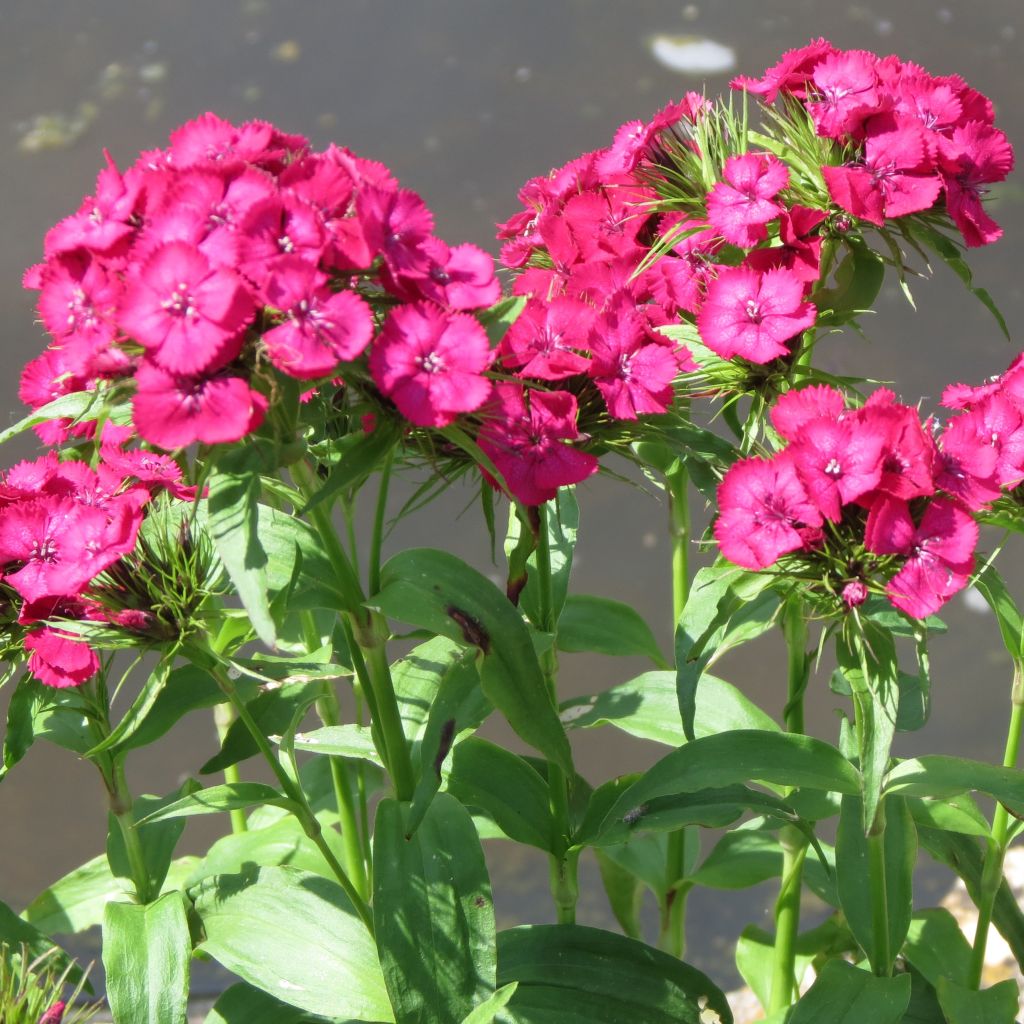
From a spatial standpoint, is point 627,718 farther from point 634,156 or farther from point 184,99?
point 184,99

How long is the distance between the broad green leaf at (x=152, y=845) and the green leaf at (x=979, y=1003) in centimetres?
85

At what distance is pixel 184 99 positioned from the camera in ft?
10.3

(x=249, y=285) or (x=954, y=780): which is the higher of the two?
(x=249, y=285)

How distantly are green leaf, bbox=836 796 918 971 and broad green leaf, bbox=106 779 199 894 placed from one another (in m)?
0.70

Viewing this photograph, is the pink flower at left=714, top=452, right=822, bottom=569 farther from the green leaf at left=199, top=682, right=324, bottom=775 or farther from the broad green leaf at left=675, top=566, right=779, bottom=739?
the green leaf at left=199, top=682, right=324, bottom=775

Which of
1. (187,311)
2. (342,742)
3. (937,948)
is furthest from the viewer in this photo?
(937,948)

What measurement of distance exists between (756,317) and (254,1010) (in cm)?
89

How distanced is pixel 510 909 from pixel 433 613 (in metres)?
1.40

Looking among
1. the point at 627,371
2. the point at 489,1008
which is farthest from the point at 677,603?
the point at 489,1008

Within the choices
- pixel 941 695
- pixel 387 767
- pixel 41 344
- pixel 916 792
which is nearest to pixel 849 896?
pixel 916 792

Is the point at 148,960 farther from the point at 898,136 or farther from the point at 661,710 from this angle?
the point at 898,136

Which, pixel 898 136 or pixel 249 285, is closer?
pixel 249 285

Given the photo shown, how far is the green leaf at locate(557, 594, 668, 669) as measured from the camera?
5.58 ft

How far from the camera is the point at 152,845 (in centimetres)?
154
